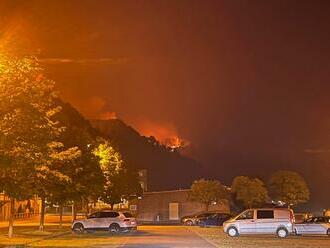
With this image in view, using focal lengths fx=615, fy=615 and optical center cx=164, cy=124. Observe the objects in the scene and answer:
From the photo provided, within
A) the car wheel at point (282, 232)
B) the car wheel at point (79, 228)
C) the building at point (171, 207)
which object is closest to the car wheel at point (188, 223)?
the car wheel at point (79, 228)

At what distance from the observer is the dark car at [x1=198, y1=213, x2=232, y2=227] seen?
62594 millimetres

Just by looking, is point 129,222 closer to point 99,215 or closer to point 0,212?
point 99,215

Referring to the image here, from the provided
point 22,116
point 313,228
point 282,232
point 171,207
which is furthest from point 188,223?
point 22,116

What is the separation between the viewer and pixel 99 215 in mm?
48344

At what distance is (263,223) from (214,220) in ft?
70.3

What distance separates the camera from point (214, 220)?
63000 mm

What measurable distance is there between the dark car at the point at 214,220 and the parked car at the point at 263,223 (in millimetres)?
20276

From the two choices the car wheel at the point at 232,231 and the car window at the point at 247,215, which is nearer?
the car wheel at the point at 232,231

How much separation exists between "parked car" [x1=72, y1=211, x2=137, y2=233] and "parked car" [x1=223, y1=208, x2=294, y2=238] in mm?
9595

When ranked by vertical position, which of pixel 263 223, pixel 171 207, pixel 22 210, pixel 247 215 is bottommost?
pixel 263 223

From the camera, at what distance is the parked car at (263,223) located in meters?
41.6

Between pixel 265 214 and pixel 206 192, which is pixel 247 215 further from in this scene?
pixel 206 192

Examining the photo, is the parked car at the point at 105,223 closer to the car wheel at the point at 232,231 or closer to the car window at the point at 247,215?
the car wheel at the point at 232,231

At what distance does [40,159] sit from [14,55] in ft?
21.6
